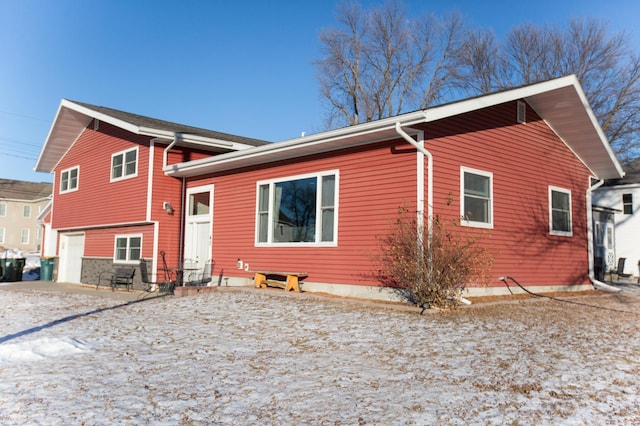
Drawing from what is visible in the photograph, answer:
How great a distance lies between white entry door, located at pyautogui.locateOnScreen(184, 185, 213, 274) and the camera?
14773 millimetres

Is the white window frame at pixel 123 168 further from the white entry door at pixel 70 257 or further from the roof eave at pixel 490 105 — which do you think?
the white entry door at pixel 70 257

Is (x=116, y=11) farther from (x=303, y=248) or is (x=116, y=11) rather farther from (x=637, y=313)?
(x=637, y=313)

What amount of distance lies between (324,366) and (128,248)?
12.1m

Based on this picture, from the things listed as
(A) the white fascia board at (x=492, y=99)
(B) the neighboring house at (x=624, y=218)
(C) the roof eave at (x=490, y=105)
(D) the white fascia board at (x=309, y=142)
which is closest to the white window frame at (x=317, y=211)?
(C) the roof eave at (x=490, y=105)

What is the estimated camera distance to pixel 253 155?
40.4 feet

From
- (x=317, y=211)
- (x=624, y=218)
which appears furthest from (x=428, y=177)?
(x=624, y=218)

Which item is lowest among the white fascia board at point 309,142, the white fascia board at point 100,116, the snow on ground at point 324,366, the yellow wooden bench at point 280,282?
the snow on ground at point 324,366

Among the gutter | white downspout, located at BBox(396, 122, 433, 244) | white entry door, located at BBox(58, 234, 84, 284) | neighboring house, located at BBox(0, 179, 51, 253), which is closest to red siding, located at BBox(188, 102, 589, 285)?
white downspout, located at BBox(396, 122, 433, 244)

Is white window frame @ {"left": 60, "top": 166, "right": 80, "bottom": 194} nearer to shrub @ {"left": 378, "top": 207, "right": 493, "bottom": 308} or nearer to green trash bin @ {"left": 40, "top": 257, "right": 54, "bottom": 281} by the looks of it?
green trash bin @ {"left": 40, "top": 257, "right": 54, "bottom": 281}

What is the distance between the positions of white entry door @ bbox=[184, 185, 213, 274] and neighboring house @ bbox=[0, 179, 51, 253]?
33.6 m

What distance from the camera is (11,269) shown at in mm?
21000

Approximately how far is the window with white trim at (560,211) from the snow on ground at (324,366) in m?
3.79

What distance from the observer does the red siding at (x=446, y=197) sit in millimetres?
10148

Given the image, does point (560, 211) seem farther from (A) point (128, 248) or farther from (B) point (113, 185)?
(B) point (113, 185)
